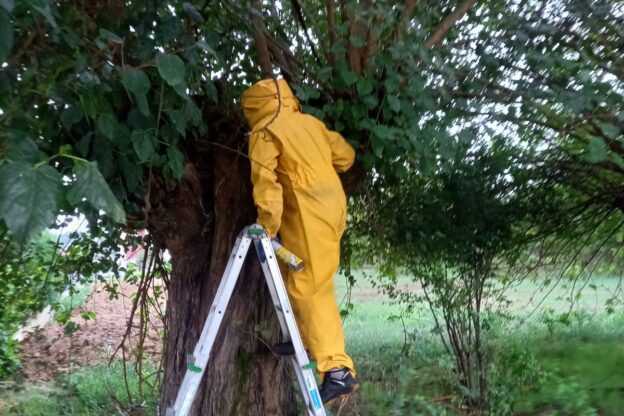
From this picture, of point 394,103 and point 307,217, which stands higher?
point 394,103

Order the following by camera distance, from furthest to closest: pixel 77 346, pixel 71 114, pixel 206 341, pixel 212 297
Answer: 1. pixel 77 346
2. pixel 212 297
3. pixel 206 341
4. pixel 71 114

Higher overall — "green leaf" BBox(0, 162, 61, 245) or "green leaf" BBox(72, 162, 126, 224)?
"green leaf" BBox(72, 162, 126, 224)

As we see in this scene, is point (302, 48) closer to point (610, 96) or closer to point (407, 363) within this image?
point (610, 96)

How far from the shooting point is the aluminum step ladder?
2924mm

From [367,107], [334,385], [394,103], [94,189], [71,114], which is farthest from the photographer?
[367,107]

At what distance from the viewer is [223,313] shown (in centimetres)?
296

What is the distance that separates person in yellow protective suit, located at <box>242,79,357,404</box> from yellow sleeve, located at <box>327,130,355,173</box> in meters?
0.24

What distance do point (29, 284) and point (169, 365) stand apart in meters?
2.12

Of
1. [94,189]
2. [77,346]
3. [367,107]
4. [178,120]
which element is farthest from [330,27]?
[77,346]

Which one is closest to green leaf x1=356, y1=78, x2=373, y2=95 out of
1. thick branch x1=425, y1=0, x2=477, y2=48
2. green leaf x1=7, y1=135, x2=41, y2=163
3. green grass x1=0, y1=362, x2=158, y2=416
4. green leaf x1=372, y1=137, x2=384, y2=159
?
green leaf x1=372, y1=137, x2=384, y2=159

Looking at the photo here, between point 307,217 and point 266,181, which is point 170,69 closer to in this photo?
point 266,181

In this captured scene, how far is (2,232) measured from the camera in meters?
3.07

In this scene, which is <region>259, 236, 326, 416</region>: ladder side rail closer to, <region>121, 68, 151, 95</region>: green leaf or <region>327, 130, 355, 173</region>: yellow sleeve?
<region>327, 130, 355, 173</region>: yellow sleeve

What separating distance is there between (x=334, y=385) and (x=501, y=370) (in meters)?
2.95
